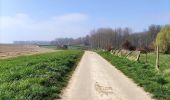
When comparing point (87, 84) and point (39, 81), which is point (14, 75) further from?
point (87, 84)

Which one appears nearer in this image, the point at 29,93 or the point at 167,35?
the point at 29,93

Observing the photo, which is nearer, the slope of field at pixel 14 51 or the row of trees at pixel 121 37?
the slope of field at pixel 14 51

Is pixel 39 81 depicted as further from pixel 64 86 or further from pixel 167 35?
pixel 167 35

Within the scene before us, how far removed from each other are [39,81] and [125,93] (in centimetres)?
380

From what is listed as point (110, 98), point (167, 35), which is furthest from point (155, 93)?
point (167, 35)

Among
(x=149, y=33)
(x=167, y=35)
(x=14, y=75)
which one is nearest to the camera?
(x=14, y=75)

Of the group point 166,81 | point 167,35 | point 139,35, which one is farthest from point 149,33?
point 166,81

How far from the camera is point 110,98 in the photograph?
12359mm

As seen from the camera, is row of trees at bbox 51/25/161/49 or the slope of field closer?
the slope of field

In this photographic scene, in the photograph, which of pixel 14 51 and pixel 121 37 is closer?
pixel 14 51

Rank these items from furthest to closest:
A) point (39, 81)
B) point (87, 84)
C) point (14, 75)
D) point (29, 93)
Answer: point (14, 75) → point (87, 84) → point (39, 81) → point (29, 93)

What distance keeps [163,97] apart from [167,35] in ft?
244

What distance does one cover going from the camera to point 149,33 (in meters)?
165

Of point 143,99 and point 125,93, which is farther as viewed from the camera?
point 125,93
